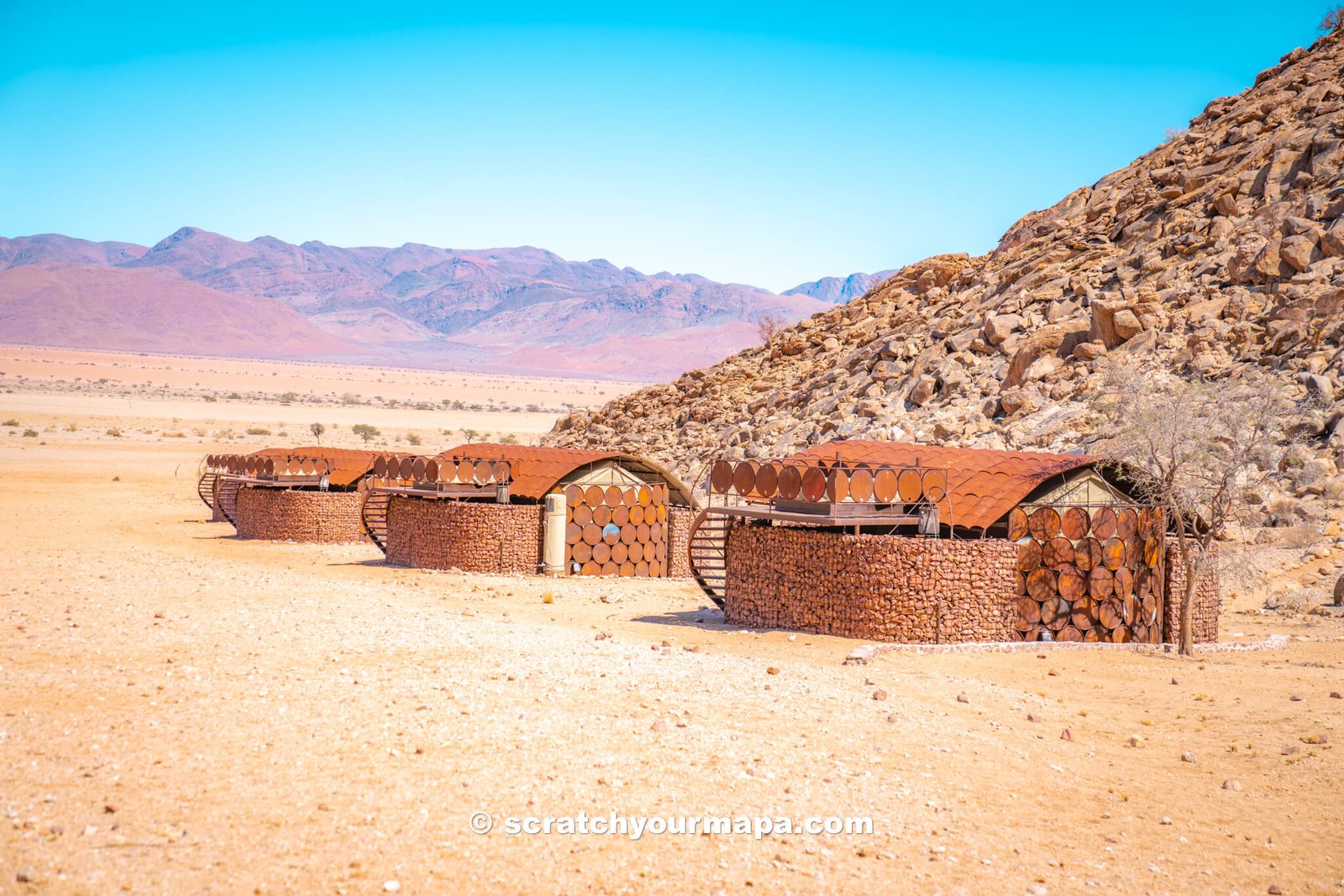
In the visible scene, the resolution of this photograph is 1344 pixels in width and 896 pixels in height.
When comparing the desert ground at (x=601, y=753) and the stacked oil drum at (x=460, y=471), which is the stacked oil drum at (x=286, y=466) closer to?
the stacked oil drum at (x=460, y=471)

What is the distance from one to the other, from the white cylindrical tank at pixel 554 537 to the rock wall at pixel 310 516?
7700mm

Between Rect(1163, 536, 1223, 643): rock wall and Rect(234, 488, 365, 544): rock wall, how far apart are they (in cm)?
1862

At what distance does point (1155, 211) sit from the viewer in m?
35.8

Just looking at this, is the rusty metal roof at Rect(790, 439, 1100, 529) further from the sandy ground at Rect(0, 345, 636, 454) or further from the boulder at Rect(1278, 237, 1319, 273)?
the sandy ground at Rect(0, 345, 636, 454)

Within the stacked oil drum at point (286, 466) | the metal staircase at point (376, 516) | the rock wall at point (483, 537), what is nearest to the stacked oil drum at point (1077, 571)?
the rock wall at point (483, 537)

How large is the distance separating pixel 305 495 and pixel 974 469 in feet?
57.1

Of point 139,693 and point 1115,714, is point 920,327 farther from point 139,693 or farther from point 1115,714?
point 139,693

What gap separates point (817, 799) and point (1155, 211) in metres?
32.9

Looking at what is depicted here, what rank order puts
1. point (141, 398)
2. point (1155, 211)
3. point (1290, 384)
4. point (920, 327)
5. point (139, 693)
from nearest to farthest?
point (139, 693), point (1290, 384), point (1155, 211), point (920, 327), point (141, 398)

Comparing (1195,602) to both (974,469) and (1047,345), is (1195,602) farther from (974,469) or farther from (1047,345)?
(1047,345)

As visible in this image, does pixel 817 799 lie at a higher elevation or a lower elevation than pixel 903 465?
lower

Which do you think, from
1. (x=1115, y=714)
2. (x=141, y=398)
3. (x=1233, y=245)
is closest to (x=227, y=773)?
(x=1115, y=714)

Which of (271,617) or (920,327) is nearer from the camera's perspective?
(271,617)

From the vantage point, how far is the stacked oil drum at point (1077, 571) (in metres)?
15.1
